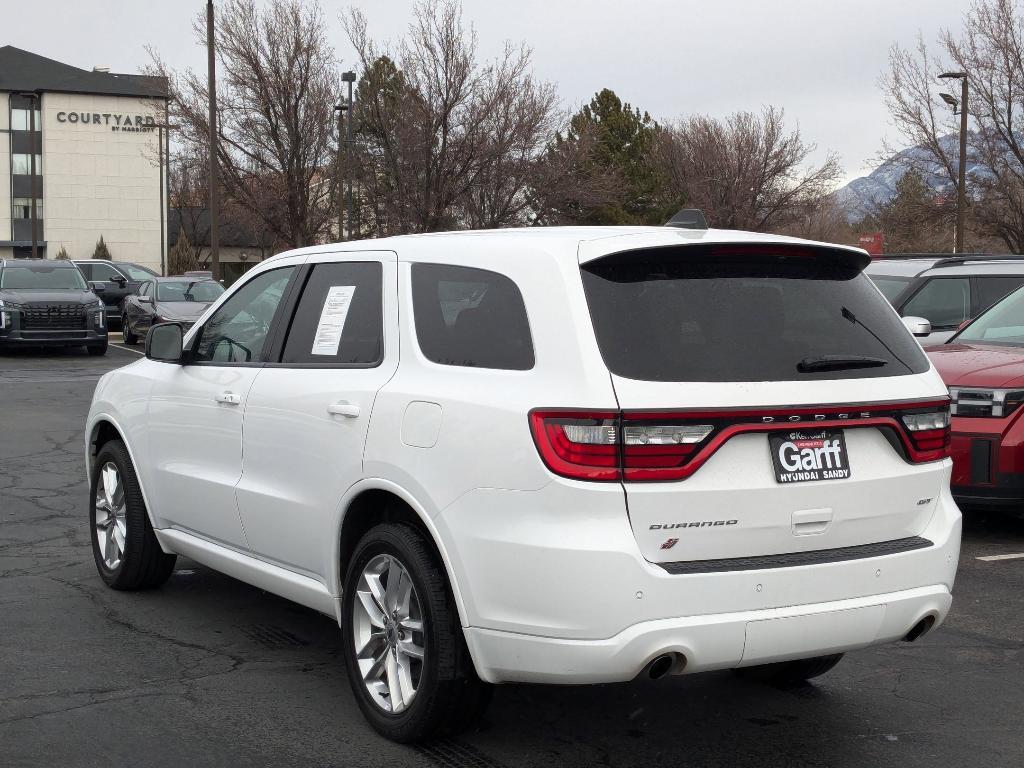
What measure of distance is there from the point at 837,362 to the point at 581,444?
959mm

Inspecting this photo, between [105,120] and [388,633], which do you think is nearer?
[388,633]

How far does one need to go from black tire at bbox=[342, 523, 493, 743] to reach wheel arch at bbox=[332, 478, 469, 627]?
5 cm

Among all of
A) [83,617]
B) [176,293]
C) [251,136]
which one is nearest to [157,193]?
[251,136]

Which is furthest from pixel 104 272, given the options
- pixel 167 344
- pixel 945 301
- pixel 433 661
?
pixel 433 661

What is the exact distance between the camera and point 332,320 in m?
4.98

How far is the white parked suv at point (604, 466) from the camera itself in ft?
12.3

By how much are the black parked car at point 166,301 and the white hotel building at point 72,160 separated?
4859 cm

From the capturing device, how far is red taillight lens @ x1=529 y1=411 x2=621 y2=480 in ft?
12.2

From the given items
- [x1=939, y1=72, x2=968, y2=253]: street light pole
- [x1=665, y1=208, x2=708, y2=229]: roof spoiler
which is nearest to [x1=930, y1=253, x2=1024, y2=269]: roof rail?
[x1=665, y1=208, x2=708, y2=229]: roof spoiler

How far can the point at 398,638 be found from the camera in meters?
4.36

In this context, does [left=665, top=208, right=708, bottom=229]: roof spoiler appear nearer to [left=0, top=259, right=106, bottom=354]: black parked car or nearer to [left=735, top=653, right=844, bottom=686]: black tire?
[left=735, top=653, right=844, bottom=686]: black tire

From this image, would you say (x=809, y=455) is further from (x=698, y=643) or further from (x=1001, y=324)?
(x=1001, y=324)

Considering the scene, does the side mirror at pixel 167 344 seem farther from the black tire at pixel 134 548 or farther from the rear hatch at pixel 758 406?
the rear hatch at pixel 758 406

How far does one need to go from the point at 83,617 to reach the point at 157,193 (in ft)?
246
